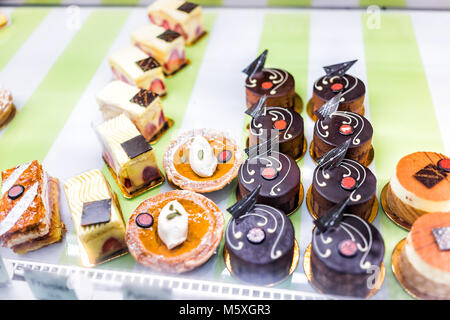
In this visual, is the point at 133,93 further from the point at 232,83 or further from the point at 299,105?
the point at 299,105

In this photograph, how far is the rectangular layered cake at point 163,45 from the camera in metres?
4.33

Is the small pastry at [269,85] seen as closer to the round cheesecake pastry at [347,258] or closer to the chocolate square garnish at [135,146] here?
the chocolate square garnish at [135,146]

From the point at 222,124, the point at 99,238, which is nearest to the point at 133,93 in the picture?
the point at 222,124

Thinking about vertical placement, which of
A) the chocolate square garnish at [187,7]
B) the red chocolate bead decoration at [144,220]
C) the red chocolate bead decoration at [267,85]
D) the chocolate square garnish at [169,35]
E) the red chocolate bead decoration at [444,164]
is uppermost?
the chocolate square garnish at [187,7]

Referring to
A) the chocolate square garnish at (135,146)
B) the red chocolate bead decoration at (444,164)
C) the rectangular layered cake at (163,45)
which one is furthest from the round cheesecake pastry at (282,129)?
the rectangular layered cake at (163,45)

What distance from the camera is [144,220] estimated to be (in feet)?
9.41

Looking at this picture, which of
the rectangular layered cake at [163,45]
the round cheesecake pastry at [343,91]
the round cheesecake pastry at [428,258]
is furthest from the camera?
the rectangular layered cake at [163,45]

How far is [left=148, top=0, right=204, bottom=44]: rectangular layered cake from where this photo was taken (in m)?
4.66

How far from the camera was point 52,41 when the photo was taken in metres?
5.01

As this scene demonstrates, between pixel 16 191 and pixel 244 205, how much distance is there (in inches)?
59.7

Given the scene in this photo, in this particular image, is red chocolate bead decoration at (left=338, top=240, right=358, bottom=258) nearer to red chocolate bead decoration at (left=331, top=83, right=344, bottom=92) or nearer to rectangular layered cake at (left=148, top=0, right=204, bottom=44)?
red chocolate bead decoration at (left=331, top=83, right=344, bottom=92)

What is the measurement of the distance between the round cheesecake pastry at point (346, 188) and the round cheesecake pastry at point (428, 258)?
35 cm

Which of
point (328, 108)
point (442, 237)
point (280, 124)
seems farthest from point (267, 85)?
point (442, 237)

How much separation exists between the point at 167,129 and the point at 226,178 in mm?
925
